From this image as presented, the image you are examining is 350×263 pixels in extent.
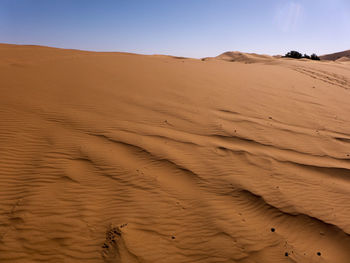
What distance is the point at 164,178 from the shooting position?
10.7 feet

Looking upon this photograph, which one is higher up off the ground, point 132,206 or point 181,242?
point 132,206

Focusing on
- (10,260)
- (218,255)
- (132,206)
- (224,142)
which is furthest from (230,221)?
(10,260)

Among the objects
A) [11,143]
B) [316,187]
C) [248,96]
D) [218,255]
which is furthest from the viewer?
[248,96]

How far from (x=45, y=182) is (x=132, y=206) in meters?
1.23

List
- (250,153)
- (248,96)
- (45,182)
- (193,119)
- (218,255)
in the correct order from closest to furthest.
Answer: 1. (218,255)
2. (45,182)
3. (250,153)
4. (193,119)
5. (248,96)

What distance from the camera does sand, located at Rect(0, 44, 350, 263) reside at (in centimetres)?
237

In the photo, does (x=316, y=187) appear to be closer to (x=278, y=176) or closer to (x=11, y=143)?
(x=278, y=176)

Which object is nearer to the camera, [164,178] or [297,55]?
[164,178]

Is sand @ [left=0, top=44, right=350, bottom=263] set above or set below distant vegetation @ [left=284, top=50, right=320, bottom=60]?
below

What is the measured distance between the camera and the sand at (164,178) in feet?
7.78

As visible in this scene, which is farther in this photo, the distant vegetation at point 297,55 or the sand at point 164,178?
the distant vegetation at point 297,55

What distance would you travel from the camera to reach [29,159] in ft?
11.2

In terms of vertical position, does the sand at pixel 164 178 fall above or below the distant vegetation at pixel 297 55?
below

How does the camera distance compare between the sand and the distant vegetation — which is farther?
the distant vegetation
